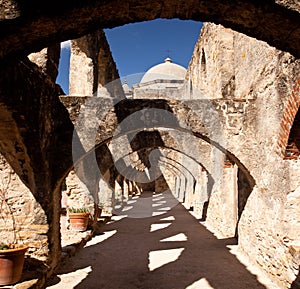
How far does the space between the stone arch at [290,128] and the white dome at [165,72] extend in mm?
26413

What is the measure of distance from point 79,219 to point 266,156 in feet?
16.5

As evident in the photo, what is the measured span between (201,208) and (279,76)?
8.16 m

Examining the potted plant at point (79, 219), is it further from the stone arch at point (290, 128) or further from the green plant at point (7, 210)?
the stone arch at point (290, 128)

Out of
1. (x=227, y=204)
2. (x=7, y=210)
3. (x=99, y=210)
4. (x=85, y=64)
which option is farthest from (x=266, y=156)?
(x=99, y=210)

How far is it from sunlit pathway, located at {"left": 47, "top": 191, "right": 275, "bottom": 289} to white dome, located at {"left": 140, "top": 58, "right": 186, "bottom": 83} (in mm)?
23529

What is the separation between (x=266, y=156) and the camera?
16.4 ft

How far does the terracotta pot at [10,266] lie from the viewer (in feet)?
12.9

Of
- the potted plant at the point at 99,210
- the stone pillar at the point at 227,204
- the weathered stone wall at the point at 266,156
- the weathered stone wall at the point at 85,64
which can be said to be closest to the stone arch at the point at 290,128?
the weathered stone wall at the point at 266,156

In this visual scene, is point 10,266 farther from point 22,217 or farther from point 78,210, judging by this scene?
point 78,210

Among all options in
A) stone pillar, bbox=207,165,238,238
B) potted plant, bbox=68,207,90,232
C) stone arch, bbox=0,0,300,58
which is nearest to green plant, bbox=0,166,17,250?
potted plant, bbox=68,207,90,232

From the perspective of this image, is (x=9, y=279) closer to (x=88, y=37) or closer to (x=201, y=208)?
(x=88, y=37)

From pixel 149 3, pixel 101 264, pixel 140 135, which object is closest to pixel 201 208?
pixel 140 135

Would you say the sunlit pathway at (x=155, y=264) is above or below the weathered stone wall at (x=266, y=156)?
below

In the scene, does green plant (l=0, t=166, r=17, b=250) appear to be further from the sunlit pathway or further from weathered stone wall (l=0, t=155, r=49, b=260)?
the sunlit pathway
